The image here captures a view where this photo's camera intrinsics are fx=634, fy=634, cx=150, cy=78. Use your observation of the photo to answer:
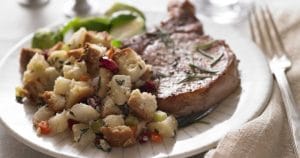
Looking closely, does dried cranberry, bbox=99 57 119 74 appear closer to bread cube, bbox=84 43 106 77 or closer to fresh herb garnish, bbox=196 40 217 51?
bread cube, bbox=84 43 106 77

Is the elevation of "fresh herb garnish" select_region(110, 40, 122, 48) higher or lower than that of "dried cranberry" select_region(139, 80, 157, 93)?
higher

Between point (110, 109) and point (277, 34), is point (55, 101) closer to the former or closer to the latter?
point (110, 109)

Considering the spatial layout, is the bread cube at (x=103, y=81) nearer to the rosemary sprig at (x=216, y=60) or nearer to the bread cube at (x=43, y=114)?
the bread cube at (x=43, y=114)

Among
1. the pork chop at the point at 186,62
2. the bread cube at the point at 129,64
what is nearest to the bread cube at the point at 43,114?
the bread cube at the point at 129,64

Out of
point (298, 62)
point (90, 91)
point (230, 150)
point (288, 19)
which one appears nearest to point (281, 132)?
point (230, 150)

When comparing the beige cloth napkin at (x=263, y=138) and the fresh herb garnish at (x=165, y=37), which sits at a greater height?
the fresh herb garnish at (x=165, y=37)

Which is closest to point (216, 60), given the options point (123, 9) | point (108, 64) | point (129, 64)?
point (129, 64)

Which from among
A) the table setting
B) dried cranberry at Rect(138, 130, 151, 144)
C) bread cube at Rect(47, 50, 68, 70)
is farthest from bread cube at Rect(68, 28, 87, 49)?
dried cranberry at Rect(138, 130, 151, 144)
